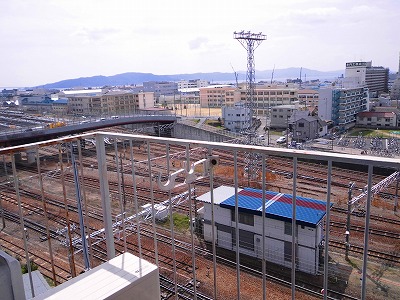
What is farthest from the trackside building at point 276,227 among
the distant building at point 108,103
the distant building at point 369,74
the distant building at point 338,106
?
the distant building at point 369,74

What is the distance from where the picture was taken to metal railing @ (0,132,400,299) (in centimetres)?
105

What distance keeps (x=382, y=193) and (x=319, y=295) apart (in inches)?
219

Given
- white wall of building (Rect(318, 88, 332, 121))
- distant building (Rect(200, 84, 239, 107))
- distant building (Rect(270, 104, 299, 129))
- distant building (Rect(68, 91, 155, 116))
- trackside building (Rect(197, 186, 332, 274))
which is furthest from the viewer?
distant building (Rect(200, 84, 239, 107))

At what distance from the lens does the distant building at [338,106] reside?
819 inches

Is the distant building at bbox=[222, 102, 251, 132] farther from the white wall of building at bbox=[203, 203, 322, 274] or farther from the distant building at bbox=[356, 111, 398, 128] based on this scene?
the white wall of building at bbox=[203, 203, 322, 274]

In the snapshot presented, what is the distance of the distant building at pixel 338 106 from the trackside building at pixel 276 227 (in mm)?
16892

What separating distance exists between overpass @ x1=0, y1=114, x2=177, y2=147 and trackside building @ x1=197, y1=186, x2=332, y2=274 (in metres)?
9.54

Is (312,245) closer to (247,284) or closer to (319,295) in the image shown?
(319,295)

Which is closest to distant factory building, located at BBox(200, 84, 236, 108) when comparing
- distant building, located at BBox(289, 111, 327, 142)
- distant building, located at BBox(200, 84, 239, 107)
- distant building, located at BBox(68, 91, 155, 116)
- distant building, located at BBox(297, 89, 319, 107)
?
distant building, located at BBox(200, 84, 239, 107)

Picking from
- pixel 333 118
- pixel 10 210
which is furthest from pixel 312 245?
pixel 333 118

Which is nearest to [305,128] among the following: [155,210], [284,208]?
[284,208]

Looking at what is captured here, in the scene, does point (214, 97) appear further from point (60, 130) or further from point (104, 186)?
point (104, 186)

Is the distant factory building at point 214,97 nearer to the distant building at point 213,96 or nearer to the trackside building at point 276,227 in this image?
the distant building at point 213,96

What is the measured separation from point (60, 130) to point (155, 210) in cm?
1201
